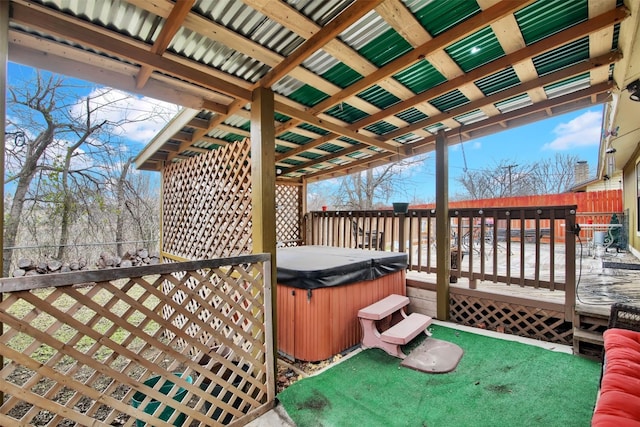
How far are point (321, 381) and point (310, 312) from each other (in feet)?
2.29

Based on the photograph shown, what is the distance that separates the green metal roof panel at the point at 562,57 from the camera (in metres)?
2.32

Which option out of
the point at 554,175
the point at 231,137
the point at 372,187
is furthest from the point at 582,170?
the point at 231,137

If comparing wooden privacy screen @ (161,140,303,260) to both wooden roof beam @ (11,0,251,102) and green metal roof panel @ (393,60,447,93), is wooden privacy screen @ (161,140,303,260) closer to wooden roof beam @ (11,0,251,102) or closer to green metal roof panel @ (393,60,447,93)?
wooden roof beam @ (11,0,251,102)

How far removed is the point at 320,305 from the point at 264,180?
5.01 feet

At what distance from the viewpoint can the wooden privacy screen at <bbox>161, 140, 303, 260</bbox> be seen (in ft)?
10.5

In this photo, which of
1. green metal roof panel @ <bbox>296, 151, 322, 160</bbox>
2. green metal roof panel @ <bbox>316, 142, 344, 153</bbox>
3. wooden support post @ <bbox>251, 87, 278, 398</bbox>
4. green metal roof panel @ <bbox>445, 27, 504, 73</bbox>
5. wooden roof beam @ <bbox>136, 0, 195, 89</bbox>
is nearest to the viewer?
wooden roof beam @ <bbox>136, 0, 195, 89</bbox>

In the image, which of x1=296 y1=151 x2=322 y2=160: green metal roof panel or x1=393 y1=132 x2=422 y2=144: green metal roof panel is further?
x1=296 y1=151 x2=322 y2=160: green metal roof panel

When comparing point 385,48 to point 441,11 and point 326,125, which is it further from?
point 326,125

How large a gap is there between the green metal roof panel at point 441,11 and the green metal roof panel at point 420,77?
51 centimetres

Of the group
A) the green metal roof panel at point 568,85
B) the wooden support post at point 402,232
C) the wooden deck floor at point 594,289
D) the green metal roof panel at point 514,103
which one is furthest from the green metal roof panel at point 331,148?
the green metal roof panel at point 568,85

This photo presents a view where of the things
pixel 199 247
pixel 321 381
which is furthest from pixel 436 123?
pixel 199 247

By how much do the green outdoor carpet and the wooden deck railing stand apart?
3.12ft

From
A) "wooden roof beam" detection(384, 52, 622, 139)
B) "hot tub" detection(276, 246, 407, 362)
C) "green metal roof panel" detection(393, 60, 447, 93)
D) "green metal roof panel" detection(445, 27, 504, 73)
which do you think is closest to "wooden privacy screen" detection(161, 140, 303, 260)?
"hot tub" detection(276, 246, 407, 362)

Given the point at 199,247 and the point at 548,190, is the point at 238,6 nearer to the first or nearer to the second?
the point at 199,247
